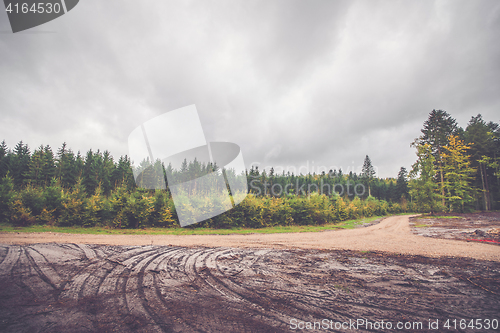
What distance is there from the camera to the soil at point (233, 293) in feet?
8.24

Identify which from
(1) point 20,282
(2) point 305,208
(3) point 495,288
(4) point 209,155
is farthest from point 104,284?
(2) point 305,208

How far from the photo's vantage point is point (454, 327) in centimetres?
250

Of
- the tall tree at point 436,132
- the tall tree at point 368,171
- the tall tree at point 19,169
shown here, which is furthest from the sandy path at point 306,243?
the tall tree at point 368,171

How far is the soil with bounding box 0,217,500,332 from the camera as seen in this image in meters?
2.51

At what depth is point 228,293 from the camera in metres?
3.35

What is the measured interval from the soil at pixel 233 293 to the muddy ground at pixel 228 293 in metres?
0.02

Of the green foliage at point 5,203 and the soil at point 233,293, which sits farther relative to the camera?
the green foliage at point 5,203

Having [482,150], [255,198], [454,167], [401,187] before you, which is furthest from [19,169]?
[401,187]

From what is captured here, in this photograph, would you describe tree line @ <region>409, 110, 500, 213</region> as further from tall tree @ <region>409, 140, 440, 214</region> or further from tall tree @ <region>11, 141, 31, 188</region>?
tall tree @ <region>11, 141, 31, 188</region>

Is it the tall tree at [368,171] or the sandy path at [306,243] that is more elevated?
the tall tree at [368,171]

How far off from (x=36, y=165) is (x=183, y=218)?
57.8m

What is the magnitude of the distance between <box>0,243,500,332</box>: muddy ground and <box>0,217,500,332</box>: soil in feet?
0.06

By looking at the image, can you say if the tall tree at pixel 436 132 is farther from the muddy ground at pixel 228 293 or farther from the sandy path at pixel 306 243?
the muddy ground at pixel 228 293

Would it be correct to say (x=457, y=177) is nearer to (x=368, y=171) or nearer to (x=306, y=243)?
(x=306, y=243)
